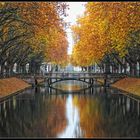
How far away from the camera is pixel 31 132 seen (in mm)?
23516

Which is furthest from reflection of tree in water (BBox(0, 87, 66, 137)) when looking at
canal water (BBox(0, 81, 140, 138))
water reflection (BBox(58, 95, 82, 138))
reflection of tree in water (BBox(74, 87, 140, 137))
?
reflection of tree in water (BBox(74, 87, 140, 137))

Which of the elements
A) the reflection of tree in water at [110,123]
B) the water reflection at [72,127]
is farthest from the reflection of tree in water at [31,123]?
the reflection of tree in water at [110,123]

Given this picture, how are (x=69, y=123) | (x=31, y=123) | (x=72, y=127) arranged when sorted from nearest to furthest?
1. (x=72, y=127)
2. (x=69, y=123)
3. (x=31, y=123)

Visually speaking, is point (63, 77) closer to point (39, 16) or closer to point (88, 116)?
point (39, 16)

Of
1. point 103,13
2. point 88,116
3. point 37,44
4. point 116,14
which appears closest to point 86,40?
point 37,44

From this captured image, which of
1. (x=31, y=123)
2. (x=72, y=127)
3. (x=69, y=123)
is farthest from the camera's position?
(x=31, y=123)

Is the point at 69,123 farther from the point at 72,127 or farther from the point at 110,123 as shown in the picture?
the point at 110,123

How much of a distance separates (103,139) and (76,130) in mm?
3633

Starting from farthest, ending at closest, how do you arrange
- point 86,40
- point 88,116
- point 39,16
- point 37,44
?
point 86,40, point 37,44, point 39,16, point 88,116

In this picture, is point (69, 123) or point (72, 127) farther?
point (69, 123)

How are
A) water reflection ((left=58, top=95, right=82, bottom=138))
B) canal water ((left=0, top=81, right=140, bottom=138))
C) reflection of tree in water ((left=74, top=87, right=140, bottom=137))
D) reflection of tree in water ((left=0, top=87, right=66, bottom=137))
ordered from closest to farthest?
1. water reflection ((left=58, top=95, right=82, bottom=138))
2. canal water ((left=0, top=81, right=140, bottom=138))
3. reflection of tree in water ((left=74, top=87, right=140, bottom=137))
4. reflection of tree in water ((left=0, top=87, right=66, bottom=137))

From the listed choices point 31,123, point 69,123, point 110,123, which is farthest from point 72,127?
point 31,123

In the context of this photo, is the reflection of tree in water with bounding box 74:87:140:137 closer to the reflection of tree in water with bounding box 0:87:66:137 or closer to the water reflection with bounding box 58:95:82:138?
the water reflection with bounding box 58:95:82:138

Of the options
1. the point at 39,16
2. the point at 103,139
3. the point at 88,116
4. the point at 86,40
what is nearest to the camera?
the point at 103,139
